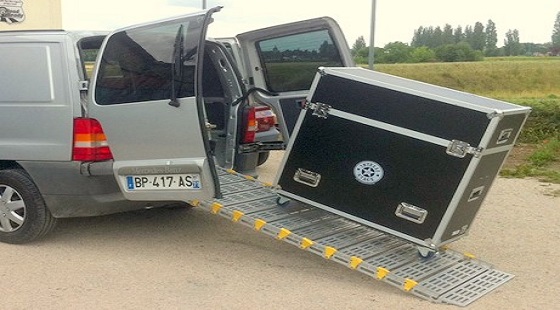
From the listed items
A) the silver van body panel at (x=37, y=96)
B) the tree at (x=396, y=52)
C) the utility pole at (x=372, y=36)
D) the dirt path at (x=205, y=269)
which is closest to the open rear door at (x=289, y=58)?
the dirt path at (x=205, y=269)

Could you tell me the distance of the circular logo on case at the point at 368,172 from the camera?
4.86 metres

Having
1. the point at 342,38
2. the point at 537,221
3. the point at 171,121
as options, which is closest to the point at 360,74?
the point at 342,38

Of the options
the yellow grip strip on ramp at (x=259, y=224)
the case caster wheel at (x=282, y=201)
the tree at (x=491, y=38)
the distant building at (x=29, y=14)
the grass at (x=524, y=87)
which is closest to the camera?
the yellow grip strip on ramp at (x=259, y=224)

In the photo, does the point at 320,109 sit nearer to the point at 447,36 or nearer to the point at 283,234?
the point at 283,234

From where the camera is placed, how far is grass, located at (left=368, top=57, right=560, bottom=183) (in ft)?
34.3

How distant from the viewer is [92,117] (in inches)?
201

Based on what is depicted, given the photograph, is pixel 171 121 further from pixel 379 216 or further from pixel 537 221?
pixel 537 221

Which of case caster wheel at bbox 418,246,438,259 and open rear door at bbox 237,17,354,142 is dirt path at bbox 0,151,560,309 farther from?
open rear door at bbox 237,17,354,142

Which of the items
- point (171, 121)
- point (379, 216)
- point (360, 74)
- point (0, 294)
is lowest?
point (0, 294)

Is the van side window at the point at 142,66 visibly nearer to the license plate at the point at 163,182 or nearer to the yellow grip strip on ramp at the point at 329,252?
the license plate at the point at 163,182

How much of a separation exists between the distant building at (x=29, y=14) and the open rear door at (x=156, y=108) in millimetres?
8818

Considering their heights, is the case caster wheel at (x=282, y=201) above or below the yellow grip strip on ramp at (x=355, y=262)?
below

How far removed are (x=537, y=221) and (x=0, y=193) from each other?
205 inches

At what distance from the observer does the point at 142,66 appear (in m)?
5.00
